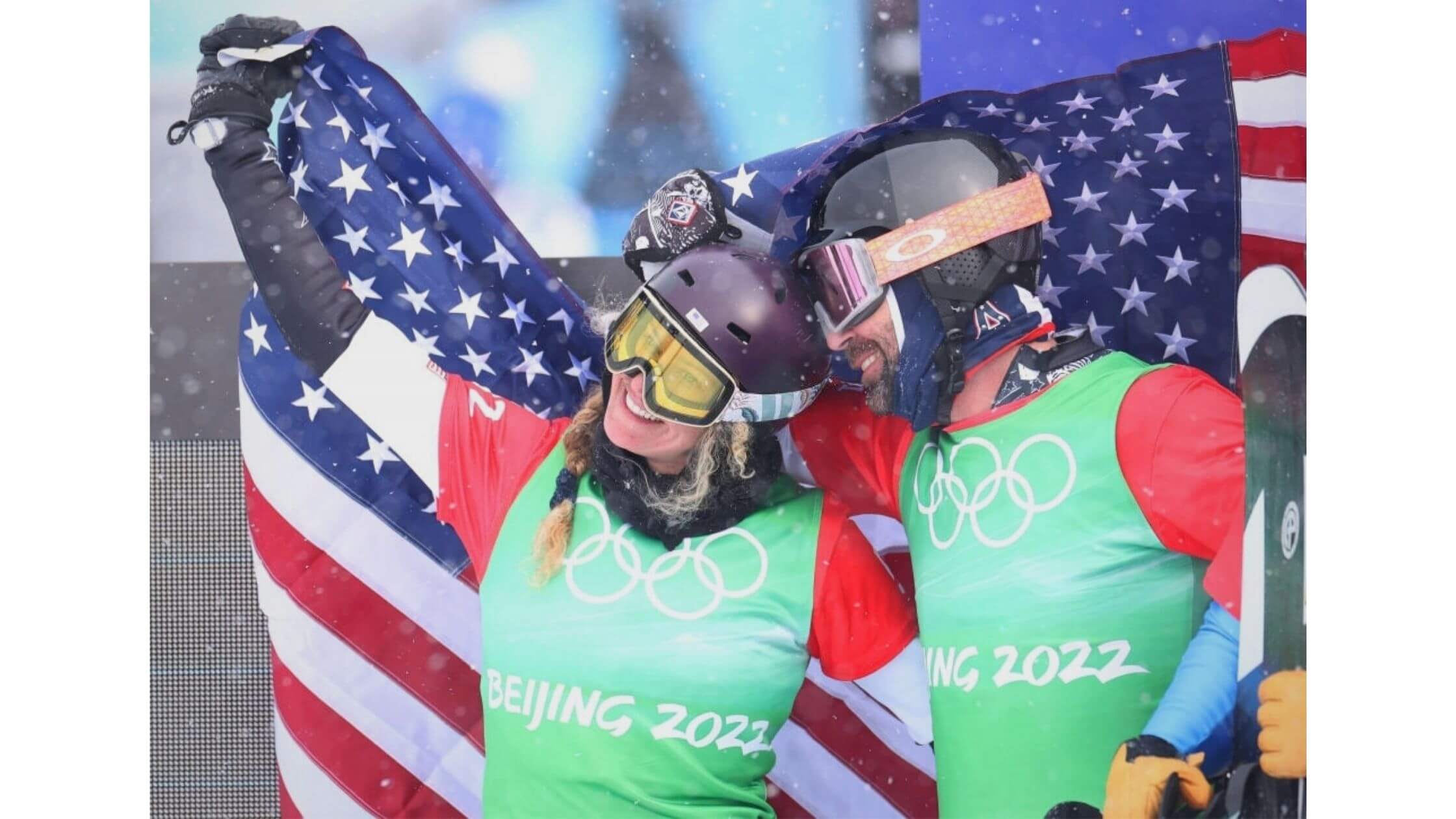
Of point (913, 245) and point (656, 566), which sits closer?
point (913, 245)

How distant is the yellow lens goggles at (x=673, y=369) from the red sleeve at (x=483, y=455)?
0.35 metres

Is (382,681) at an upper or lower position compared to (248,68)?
lower

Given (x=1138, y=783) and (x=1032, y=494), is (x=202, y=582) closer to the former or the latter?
(x=1032, y=494)

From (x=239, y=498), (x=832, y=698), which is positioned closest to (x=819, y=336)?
(x=832, y=698)

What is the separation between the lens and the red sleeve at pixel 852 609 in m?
2.73

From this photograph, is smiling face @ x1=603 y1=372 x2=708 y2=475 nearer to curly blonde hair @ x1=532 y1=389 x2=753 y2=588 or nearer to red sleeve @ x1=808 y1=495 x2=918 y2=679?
curly blonde hair @ x1=532 y1=389 x2=753 y2=588

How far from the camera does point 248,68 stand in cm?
301

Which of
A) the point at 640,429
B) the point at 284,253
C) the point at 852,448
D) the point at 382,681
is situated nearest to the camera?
the point at 640,429

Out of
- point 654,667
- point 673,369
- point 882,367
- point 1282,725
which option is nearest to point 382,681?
point 654,667

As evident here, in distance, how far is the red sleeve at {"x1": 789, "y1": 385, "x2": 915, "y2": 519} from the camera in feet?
9.23

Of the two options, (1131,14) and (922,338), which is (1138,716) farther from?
(1131,14)

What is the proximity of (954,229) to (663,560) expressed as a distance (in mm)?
Result: 978

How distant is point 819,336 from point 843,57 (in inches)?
29.8

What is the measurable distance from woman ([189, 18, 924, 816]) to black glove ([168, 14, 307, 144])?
59cm
